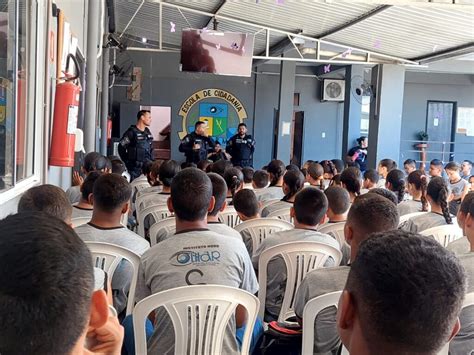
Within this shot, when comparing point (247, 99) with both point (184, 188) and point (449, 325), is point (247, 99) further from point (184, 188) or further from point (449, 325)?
point (449, 325)

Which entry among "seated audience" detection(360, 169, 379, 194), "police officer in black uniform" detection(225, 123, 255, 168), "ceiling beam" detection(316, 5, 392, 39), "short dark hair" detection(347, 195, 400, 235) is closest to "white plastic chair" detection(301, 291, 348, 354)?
"short dark hair" detection(347, 195, 400, 235)

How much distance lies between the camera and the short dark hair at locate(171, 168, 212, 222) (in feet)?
8.79

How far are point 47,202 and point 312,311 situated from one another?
127 centimetres

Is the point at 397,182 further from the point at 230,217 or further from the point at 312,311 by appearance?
the point at 312,311

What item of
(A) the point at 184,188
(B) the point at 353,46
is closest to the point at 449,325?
(A) the point at 184,188

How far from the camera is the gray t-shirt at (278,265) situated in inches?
125

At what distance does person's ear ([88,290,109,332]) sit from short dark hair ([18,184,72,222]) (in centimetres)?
162

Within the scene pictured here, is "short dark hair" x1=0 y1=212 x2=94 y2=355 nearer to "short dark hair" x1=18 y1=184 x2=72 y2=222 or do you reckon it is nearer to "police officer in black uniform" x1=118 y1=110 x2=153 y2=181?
"short dark hair" x1=18 y1=184 x2=72 y2=222

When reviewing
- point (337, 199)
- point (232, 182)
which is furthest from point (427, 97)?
point (337, 199)

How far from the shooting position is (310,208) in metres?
3.32

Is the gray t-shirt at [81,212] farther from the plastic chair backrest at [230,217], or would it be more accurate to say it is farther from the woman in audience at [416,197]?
the woman in audience at [416,197]

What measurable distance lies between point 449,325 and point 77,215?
9.59 ft

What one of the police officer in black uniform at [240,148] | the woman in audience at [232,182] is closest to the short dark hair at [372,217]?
the woman in audience at [232,182]

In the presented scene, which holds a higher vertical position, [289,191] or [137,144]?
[137,144]
